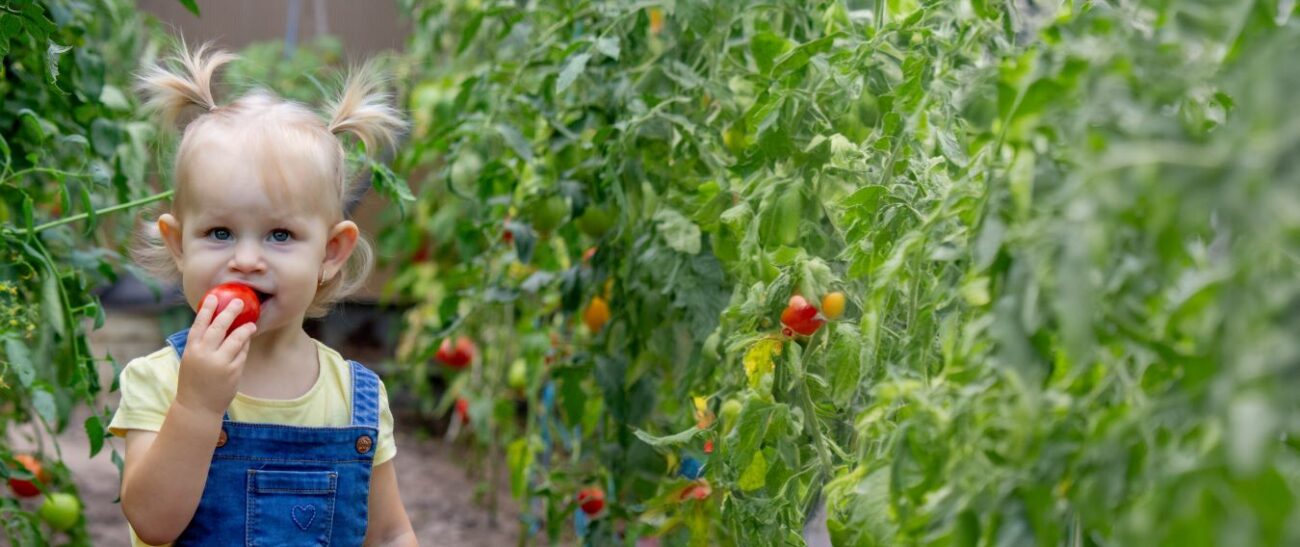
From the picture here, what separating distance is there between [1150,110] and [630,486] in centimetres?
142

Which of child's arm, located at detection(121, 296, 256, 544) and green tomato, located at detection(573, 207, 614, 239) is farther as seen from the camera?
green tomato, located at detection(573, 207, 614, 239)

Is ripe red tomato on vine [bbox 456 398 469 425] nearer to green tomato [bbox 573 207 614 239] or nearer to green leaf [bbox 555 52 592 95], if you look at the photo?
green tomato [bbox 573 207 614 239]

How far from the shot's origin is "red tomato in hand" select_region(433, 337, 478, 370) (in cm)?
330

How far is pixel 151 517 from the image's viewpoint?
1.24 meters

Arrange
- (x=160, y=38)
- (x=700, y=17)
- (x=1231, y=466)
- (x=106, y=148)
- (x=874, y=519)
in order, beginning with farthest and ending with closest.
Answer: (x=160, y=38) < (x=106, y=148) < (x=700, y=17) < (x=874, y=519) < (x=1231, y=466)

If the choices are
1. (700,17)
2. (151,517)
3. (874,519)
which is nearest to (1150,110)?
(874,519)

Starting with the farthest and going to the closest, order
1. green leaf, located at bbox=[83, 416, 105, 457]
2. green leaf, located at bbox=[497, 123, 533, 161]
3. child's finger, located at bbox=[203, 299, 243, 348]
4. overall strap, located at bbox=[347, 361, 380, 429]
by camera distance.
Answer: green leaf, located at bbox=[497, 123, 533, 161] < green leaf, located at bbox=[83, 416, 105, 457] < overall strap, located at bbox=[347, 361, 380, 429] < child's finger, located at bbox=[203, 299, 243, 348]

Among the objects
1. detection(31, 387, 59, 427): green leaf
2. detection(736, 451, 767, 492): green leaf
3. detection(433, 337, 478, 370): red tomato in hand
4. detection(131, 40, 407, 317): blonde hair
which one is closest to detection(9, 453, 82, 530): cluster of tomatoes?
detection(31, 387, 59, 427): green leaf

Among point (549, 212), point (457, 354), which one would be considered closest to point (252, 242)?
point (549, 212)

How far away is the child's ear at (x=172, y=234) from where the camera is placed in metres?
1.35

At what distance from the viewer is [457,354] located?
131 inches

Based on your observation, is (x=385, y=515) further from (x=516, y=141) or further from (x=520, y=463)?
(x=520, y=463)

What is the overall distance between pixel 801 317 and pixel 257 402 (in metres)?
0.52

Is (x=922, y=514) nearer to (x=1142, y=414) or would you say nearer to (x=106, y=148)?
(x=1142, y=414)
